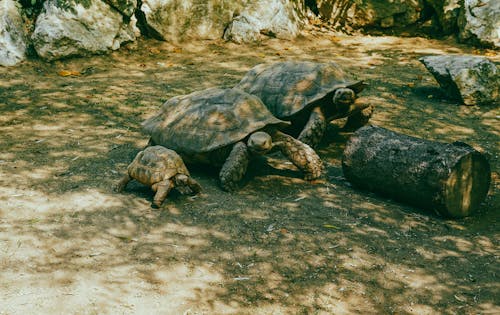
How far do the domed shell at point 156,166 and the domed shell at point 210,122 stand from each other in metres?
0.38

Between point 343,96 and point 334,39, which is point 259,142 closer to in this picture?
point 343,96

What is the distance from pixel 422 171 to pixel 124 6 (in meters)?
7.75

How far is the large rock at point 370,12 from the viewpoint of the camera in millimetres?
12727

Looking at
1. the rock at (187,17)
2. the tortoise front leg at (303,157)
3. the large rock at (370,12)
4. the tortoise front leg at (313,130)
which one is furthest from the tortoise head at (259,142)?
the large rock at (370,12)

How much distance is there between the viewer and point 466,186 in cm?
534

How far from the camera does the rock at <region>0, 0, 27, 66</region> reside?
394 inches

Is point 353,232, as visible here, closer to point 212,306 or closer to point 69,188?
point 212,306

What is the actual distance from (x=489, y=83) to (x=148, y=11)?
654 centimetres

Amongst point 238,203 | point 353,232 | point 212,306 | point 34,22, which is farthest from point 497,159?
point 34,22

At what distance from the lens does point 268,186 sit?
→ 602cm

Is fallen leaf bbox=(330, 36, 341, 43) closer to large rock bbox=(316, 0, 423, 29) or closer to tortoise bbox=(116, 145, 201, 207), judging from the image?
large rock bbox=(316, 0, 423, 29)

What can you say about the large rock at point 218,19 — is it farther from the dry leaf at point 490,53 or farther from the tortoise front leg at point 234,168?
the tortoise front leg at point 234,168

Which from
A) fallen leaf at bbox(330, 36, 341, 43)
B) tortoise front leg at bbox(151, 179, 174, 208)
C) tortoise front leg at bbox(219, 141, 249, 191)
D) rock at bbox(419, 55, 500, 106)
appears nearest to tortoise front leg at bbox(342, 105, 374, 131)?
rock at bbox(419, 55, 500, 106)

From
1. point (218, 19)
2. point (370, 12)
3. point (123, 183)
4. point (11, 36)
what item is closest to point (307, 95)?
point (123, 183)
